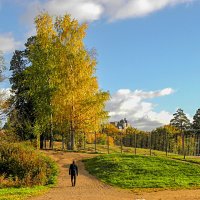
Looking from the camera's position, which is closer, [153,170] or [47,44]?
[153,170]

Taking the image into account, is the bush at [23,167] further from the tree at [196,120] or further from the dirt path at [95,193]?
the tree at [196,120]

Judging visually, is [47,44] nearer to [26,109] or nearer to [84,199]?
[26,109]

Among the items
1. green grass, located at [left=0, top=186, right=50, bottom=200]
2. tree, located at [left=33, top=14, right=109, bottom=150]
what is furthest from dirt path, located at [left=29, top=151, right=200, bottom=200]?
tree, located at [left=33, top=14, right=109, bottom=150]

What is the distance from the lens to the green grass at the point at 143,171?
30245mm

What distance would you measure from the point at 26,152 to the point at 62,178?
434cm

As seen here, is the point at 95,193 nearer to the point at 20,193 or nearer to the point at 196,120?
the point at 20,193

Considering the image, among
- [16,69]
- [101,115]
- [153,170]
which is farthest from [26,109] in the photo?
[153,170]

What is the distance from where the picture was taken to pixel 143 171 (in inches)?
1353

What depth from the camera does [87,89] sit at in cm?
4847

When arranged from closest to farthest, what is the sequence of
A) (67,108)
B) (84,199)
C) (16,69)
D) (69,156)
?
(84,199) < (69,156) < (67,108) < (16,69)

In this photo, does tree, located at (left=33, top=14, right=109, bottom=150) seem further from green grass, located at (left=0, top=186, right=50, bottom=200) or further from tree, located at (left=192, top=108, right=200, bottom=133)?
tree, located at (left=192, top=108, right=200, bottom=133)

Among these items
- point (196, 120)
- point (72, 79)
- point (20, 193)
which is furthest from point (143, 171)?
point (196, 120)

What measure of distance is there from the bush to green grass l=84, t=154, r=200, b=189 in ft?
14.7

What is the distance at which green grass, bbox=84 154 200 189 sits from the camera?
99.2ft
